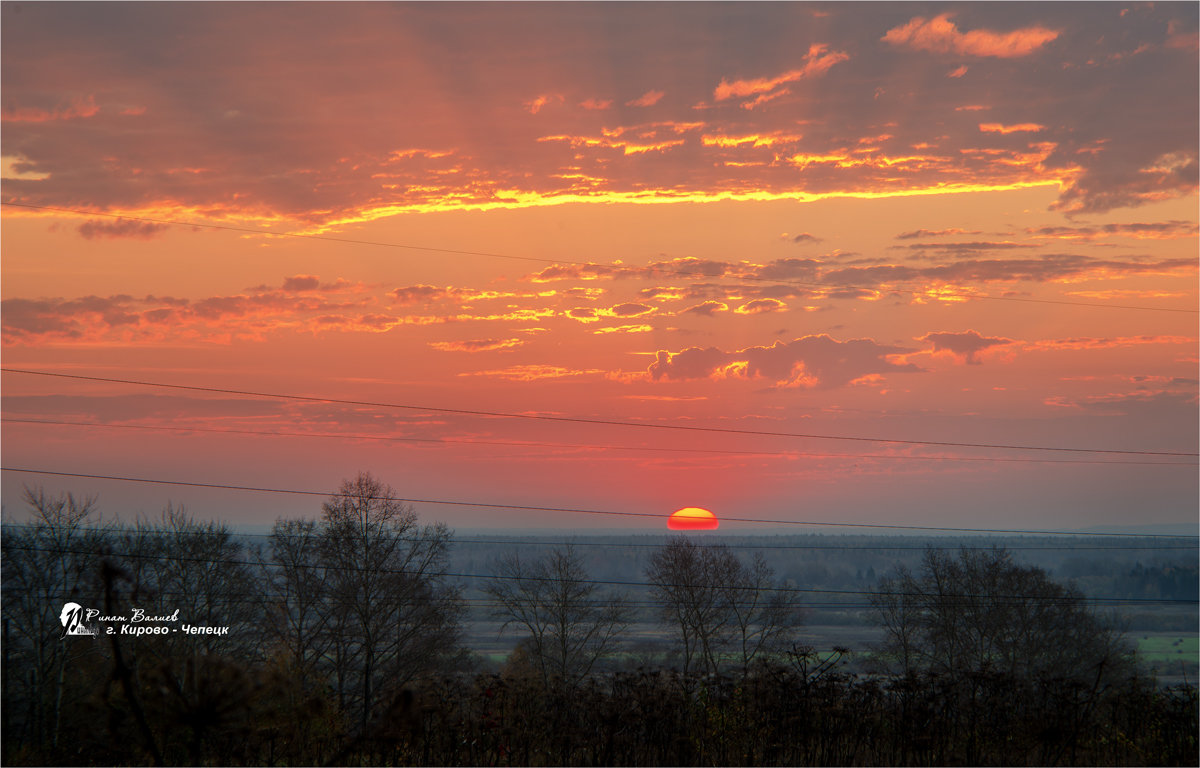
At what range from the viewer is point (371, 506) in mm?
46938

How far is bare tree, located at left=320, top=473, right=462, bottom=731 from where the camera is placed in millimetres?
41594

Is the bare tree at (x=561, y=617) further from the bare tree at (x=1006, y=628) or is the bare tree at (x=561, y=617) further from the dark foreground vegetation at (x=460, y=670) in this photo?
the bare tree at (x=1006, y=628)

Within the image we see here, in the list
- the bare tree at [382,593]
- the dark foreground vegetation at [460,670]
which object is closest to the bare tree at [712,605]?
the dark foreground vegetation at [460,670]

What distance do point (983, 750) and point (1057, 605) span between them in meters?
42.5

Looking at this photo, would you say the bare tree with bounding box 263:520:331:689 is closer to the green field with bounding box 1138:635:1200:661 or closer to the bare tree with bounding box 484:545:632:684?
the bare tree with bounding box 484:545:632:684

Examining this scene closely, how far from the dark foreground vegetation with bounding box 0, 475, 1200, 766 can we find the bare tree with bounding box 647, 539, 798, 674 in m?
0.22

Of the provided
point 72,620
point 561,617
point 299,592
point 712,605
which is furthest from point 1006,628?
point 72,620

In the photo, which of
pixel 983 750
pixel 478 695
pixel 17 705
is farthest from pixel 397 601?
pixel 983 750

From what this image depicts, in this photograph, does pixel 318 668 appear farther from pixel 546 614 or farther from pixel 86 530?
pixel 546 614

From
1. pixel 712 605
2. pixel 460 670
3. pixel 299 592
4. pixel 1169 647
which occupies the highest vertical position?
pixel 299 592

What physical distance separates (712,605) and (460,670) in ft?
72.8

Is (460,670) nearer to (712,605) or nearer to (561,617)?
(561,617)

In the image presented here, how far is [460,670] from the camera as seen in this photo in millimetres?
43062

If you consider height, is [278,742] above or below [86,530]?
below
